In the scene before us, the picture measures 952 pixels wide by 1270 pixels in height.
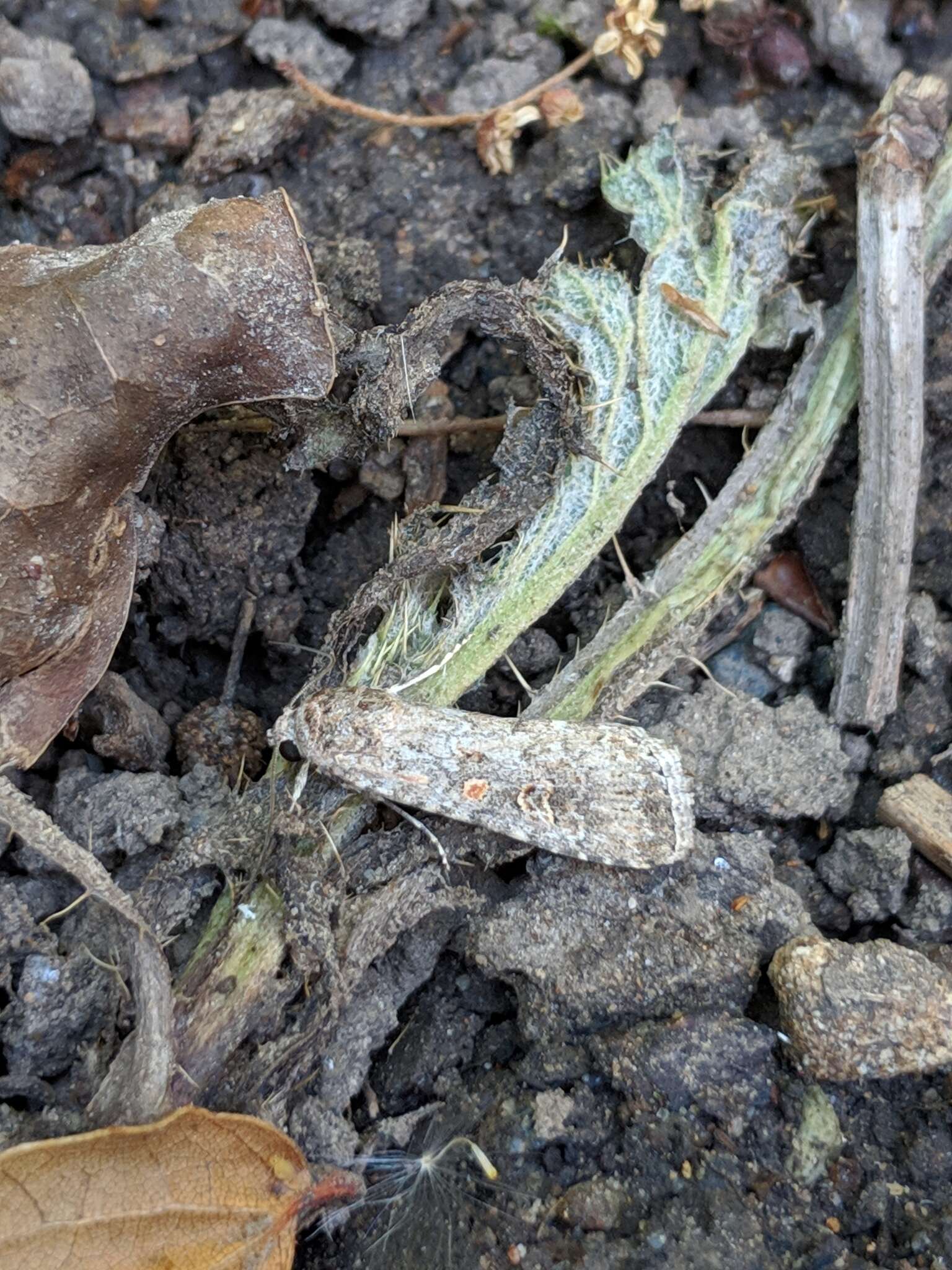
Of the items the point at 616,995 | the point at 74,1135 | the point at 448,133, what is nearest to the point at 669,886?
the point at 616,995

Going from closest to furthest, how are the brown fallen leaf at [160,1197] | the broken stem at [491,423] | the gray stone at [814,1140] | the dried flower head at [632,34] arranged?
the brown fallen leaf at [160,1197] → the gray stone at [814,1140] → the broken stem at [491,423] → the dried flower head at [632,34]

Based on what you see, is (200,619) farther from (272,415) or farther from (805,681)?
(805,681)

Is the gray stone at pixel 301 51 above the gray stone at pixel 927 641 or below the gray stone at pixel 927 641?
above

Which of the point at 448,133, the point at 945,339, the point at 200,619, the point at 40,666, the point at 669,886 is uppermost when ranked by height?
the point at 448,133

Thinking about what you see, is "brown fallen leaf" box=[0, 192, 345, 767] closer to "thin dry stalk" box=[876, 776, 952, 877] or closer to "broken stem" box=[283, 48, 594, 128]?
"broken stem" box=[283, 48, 594, 128]

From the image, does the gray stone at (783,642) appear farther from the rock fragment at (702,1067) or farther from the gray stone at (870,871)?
the rock fragment at (702,1067)

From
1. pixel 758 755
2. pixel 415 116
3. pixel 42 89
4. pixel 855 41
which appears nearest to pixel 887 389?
pixel 758 755

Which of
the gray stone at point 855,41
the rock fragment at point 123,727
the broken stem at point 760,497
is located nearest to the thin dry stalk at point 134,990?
the rock fragment at point 123,727
